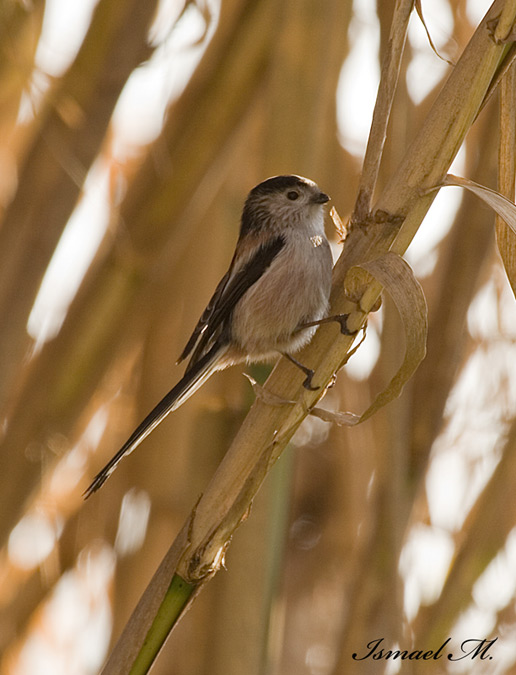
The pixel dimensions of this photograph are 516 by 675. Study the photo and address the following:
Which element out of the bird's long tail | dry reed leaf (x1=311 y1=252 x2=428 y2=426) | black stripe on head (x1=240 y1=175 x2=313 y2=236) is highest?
black stripe on head (x1=240 y1=175 x2=313 y2=236)

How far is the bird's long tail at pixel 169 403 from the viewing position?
47.0 inches

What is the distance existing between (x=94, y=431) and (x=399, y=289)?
1280 millimetres

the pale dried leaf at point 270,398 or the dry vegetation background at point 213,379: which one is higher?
the dry vegetation background at point 213,379

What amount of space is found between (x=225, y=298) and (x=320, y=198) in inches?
12.7

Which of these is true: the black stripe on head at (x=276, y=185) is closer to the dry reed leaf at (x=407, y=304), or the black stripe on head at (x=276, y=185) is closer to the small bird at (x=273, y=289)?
the small bird at (x=273, y=289)

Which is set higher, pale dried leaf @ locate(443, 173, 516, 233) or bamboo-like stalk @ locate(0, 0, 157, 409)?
bamboo-like stalk @ locate(0, 0, 157, 409)

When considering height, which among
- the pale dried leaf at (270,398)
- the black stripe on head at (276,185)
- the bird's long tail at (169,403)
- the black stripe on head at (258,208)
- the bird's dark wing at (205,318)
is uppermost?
the black stripe on head at (258,208)

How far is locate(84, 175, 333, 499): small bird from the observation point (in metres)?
1.74

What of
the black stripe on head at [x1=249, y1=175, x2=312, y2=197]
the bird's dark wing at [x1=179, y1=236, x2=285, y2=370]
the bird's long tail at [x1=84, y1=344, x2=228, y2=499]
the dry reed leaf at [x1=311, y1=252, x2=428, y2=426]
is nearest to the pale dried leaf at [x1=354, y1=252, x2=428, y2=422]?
the dry reed leaf at [x1=311, y1=252, x2=428, y2=426]

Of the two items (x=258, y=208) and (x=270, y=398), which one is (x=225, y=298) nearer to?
(x=258, y=208)

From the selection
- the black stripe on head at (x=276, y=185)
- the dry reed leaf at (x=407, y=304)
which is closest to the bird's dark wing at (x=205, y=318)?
the black stripe on head at (x=276, y=185)

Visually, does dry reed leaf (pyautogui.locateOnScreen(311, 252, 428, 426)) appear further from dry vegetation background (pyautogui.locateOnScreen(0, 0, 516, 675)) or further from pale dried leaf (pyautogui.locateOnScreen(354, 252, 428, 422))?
dry vegetation background (pyautogui.locateOnScreen(0, 0, 516, 675))

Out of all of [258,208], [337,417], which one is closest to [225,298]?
[258,208]

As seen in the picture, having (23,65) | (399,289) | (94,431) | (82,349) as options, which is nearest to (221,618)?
(82,349)
